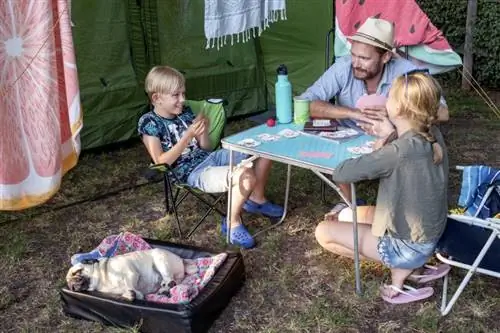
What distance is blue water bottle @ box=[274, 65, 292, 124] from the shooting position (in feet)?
9.91

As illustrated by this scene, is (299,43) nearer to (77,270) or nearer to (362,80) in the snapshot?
(362,80)

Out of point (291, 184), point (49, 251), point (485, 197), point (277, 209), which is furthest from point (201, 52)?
point (485, 197)

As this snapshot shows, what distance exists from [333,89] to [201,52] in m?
2.06

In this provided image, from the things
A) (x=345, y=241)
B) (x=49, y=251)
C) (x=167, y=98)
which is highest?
(x=167, y=98)

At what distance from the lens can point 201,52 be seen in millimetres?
5086

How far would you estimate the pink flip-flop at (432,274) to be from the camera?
2662mm

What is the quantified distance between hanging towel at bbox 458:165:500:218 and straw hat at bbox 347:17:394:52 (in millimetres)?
848

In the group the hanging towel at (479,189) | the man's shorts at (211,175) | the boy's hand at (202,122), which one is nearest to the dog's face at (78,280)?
the man's shorts at (211,175)

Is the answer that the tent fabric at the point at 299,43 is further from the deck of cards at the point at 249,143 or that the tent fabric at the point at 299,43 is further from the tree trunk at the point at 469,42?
the deck of cards at the point at 249,143

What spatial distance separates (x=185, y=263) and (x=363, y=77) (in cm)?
131

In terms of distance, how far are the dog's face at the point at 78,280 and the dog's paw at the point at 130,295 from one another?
181mm

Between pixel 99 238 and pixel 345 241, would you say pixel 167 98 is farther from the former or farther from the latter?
pixel 345 241

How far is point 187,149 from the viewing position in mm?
3273

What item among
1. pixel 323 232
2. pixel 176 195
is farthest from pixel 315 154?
pixel 176 195
